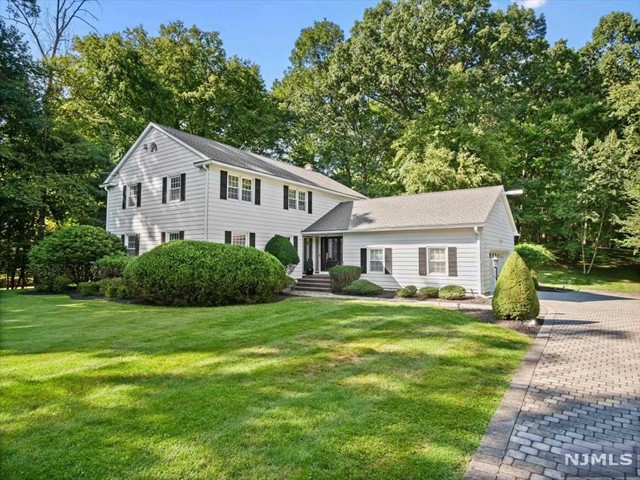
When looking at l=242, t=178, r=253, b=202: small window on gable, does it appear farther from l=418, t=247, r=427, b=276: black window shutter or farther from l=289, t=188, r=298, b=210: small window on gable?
l=418, t=247, r=427, b=276: black window shutter

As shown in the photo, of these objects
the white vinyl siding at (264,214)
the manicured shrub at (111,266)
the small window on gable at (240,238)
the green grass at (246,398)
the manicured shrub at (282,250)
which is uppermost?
the white vinyl siding at (264,214)

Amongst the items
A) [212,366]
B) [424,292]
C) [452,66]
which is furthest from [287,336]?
[452,66]

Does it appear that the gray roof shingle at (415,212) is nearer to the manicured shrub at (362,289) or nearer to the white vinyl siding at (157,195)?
the manicured shrub at (362,289)

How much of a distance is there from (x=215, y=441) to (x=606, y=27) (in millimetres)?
37134

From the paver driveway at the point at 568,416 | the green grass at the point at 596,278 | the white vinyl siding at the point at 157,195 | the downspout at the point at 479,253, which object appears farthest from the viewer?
the green grass at the point at 596,278

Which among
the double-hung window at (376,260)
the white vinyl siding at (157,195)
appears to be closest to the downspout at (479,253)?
the double-hung window at (376,260)

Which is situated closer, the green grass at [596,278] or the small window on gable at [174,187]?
the small window on gable at [174,187]

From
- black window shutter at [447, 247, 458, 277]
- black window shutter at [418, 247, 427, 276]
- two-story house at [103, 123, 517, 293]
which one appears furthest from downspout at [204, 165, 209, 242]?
black window shutter at [447, 247, 458, 277]

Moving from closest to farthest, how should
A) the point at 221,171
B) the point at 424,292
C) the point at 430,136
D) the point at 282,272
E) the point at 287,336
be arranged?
the point at 287,336 < the point at 282,272 < the point at 424,292 < the point at 221,171 < the point at 430,136

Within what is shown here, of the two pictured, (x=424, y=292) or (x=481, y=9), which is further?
(x=481, y=9)

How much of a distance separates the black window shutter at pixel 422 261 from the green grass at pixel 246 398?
7163 mm

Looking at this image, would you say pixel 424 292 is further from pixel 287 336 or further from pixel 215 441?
pixel 215 441

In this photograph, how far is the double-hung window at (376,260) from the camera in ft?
53.5

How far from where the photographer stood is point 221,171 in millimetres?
15305
